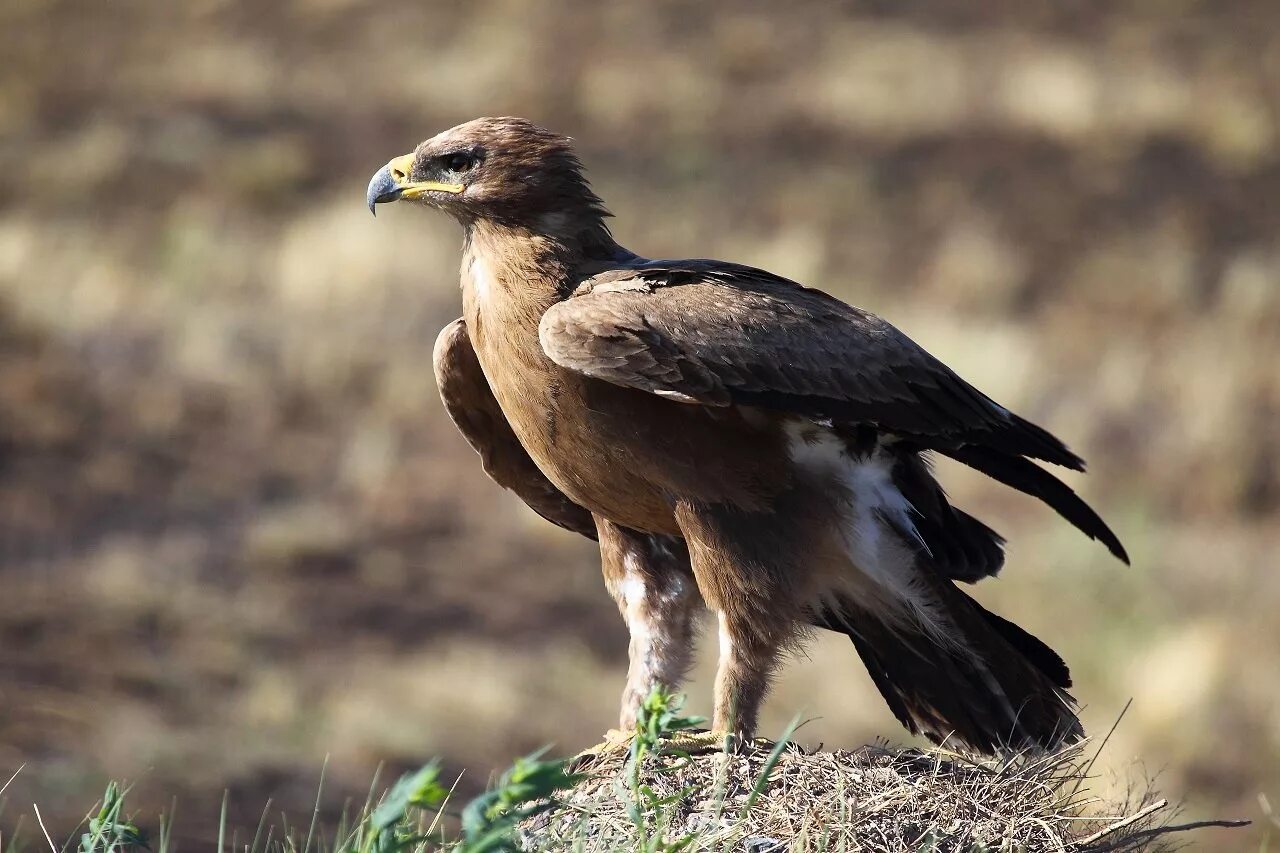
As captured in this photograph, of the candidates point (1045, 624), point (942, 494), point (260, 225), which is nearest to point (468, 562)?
point (1045, 624)

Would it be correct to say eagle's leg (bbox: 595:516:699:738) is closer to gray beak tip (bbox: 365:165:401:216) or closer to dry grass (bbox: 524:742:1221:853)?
dry grass (bbox: 524:742:1221:853)

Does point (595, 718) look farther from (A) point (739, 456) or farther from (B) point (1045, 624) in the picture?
(A) point (739, 456)

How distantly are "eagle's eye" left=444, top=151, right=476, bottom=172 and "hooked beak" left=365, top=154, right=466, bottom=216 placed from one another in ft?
0.19

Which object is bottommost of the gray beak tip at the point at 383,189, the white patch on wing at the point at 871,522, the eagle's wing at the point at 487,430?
the white patch on wing at the point at 871,522

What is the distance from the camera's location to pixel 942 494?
490 cm

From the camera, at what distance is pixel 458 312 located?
15.8 metres

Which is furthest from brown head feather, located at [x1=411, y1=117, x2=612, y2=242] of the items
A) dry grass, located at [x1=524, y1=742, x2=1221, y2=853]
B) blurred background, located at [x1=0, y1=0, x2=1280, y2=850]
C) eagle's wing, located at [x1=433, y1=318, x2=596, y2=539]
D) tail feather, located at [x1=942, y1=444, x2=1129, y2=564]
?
blurred background, located at [x1=0, y1=0, x2=1280, y2=850]

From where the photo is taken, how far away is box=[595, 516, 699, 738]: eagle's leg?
508cm

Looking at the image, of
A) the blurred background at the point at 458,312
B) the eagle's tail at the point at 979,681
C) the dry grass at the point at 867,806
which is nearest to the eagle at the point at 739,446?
the eagle's tail at the point at 979,681

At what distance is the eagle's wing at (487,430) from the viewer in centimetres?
509

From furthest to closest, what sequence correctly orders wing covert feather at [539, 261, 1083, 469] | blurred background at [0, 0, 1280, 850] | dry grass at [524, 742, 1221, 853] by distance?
blurred background at [0, 0, 1280, 850], wing covert feather at [539, 261, 1083, 469], dry grass at [524, 742, 1221, 853]

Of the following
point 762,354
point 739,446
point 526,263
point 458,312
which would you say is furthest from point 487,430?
point 458,312

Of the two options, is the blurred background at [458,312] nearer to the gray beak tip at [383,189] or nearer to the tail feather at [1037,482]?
the tail feather at [1037,482]

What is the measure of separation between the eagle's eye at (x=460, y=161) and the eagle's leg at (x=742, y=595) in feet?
4.04
